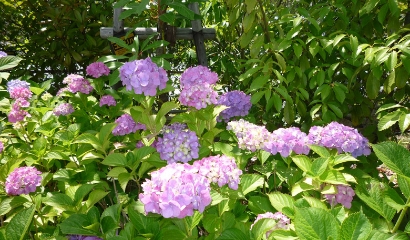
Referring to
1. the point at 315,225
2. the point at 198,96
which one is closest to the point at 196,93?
the point at 198,96

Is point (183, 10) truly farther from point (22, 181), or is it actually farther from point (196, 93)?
point (22, 181)

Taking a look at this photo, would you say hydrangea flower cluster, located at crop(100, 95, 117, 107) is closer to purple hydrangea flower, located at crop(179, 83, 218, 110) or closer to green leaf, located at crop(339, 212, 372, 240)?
purple hydrangea flower, located at crop(179, 83, 218, 110)

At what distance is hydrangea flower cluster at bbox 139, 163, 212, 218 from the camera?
843 millimetres

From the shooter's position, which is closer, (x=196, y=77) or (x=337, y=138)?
(x=337, y=138)

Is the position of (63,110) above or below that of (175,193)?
below

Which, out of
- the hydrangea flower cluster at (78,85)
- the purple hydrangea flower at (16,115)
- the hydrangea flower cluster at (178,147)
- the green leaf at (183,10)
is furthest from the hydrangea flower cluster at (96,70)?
the hydrangea flower cluster at (178,147)

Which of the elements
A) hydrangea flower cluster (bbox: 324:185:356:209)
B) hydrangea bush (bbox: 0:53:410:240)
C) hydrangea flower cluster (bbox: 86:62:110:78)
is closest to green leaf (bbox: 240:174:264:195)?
hydrangea bush (bbox: 0:53:410:240)

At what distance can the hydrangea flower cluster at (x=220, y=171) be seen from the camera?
101cm

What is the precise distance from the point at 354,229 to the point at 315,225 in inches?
2.5

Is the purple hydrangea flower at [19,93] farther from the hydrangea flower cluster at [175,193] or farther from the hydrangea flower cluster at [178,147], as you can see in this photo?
the hydrangea flower cluster at [175,193]

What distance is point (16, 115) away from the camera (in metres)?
1.71

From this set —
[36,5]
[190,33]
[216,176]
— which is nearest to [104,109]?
[190,33]

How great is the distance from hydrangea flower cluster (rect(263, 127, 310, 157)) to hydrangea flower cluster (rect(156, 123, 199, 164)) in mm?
249

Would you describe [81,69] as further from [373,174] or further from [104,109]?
[373,174]
